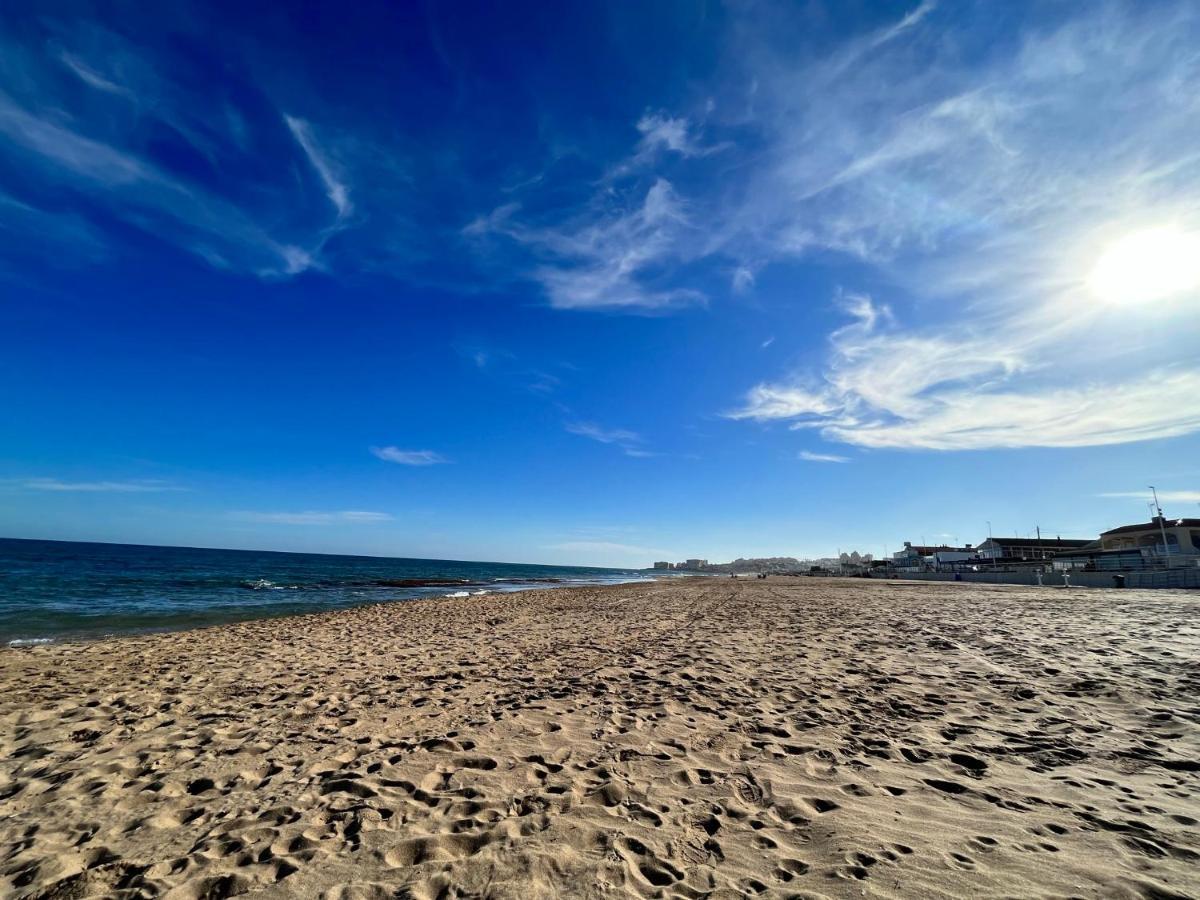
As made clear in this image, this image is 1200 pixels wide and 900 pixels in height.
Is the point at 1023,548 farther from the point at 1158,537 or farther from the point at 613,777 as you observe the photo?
the point at 613,777

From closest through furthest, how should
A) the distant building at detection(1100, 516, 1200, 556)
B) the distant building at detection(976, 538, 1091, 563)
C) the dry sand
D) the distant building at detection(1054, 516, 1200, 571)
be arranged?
the dry sand < the distant building at detection(1054, 516, 1200, 571) < the distant building at detection(1100, 516, 1200, 556) < the distant building at detection(976, 538, 1091, 563)

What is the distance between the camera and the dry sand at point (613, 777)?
319 centimetres

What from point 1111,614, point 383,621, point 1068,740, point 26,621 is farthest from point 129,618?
point 1111,614

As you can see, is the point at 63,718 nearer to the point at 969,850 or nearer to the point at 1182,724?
the point at 969,850

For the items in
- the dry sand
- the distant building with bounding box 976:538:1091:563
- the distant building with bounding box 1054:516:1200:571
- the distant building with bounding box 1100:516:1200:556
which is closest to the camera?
the dry sand

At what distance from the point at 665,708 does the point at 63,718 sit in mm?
7822

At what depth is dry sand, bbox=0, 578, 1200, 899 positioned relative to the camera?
3191mm

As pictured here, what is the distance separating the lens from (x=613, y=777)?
452 cm

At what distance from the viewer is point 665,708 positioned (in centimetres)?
642

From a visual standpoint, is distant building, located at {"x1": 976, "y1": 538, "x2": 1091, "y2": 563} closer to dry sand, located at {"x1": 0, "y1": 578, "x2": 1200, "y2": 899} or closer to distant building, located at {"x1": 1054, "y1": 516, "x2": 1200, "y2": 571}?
distant building, located at {"x1": 1054, "y1": 516, "x2": 1200, "y2": 571}

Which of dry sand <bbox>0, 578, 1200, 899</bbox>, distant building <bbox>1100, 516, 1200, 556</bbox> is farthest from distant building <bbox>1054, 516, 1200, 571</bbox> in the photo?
dry sand <bbox>0, 578, 1200, 899</bbox>

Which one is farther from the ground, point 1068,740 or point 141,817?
point 1068,740

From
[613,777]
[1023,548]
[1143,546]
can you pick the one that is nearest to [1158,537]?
[1143,546]

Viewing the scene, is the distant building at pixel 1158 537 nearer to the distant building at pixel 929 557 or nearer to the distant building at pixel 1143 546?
the distant building at pixel 1143 546
